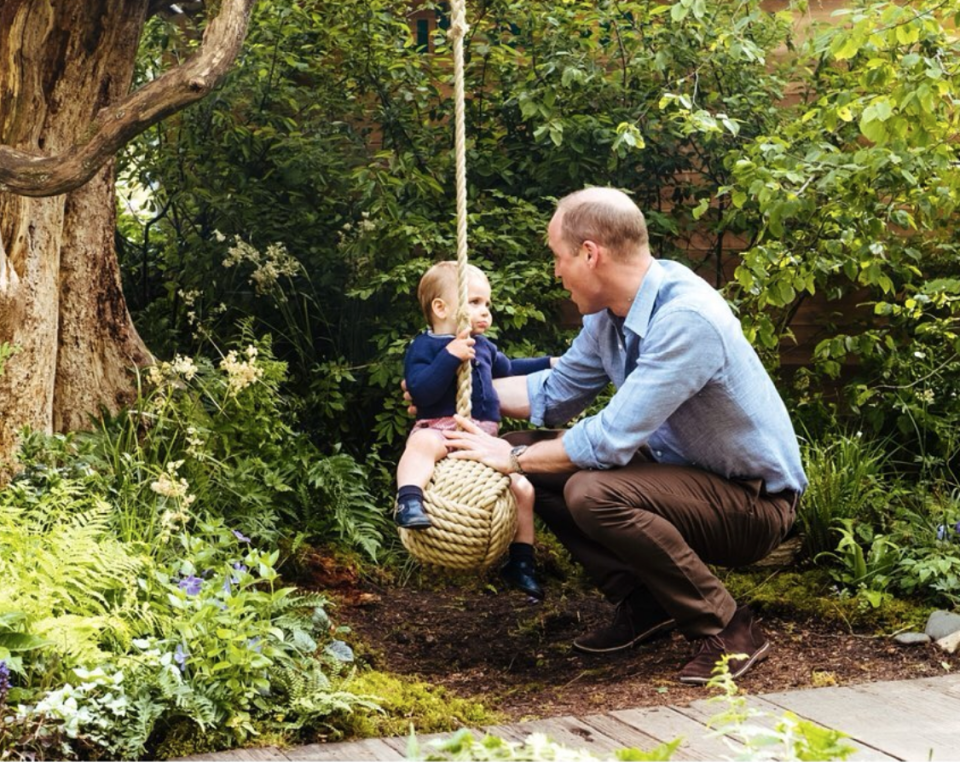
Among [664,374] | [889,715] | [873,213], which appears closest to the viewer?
[889,715]

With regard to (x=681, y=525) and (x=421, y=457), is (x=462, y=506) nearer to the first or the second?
(x=421, y=457)

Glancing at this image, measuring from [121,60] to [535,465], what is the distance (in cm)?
281

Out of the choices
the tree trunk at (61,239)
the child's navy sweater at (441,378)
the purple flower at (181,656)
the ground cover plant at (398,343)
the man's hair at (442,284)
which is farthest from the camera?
the tree trunk at (61,239)

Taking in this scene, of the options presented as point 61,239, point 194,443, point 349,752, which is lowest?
point 349,752

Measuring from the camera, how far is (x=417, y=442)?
3.98 meters

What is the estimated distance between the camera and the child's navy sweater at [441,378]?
4.10 m

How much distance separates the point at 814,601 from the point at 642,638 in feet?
2.55

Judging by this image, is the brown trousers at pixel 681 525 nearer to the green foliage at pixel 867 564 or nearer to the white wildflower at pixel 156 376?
the green foliage at pixel 867 564

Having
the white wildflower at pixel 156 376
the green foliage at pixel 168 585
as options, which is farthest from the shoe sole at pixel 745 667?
the white wildflower at pixel 156 376

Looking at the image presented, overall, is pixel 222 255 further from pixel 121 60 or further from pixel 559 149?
pixel 559 149

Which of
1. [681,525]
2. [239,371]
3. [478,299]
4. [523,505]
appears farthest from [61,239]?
[681,525]

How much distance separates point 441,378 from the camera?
161 inches

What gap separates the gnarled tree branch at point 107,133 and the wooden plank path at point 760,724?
2.31m

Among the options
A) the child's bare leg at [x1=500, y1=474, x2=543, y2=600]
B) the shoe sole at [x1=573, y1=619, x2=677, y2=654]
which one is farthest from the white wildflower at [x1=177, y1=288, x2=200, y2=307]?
the shoe sole at [x1=573, y1=619, x2=677, y2=654]
